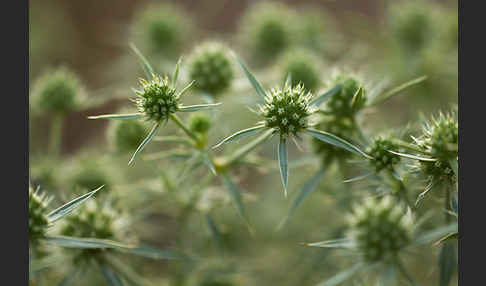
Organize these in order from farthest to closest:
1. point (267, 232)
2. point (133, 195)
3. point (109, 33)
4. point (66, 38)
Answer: point (109, 33) < point (66, 38) < point (267, 232) < point (133, 195)

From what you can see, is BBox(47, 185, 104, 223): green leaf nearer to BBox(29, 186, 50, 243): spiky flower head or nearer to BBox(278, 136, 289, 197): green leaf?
BBox(29, 186, 50, 243): spiky flower head

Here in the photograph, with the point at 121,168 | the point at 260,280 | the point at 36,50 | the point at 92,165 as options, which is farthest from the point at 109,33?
the point at 260,280

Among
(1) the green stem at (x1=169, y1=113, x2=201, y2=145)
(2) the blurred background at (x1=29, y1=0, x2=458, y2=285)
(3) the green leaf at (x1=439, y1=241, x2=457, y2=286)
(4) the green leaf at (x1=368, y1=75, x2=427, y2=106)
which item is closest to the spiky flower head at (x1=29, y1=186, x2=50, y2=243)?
(2) the blurred background at (x1=29, y1=0, x2=458, y2=285)

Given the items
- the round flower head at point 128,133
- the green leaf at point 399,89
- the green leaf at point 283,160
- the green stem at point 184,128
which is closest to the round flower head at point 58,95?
the round flower head at point 128,133

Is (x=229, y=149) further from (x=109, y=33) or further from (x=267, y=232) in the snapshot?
(x=109, y=33)

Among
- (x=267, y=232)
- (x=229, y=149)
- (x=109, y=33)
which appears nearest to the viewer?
(x=229, y=149)

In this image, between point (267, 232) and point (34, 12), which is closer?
point (267, 232)
